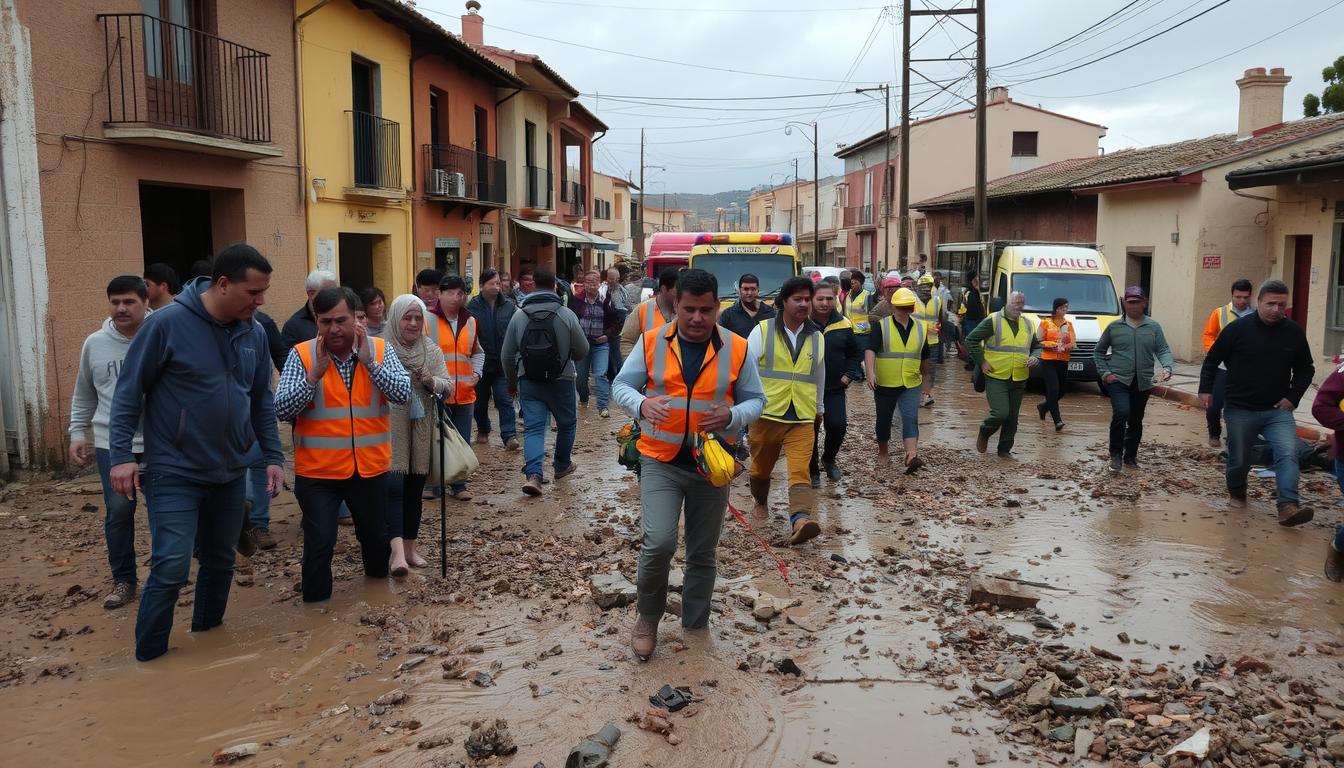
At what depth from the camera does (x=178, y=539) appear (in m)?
4.62

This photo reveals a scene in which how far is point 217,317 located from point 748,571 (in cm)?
338

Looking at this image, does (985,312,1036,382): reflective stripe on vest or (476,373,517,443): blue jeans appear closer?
(985,312,1036,382): reflective stripe on vest

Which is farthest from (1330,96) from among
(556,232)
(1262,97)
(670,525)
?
(670,525)

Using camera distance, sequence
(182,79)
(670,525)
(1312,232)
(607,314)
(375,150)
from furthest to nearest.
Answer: (375,150)
(1312,232)
(607,314)
(182,79)
(670,525)

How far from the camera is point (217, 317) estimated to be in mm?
4672

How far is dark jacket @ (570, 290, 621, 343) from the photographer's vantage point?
13.0 m

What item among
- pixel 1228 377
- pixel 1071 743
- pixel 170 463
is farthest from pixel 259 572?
pixel 1228 377

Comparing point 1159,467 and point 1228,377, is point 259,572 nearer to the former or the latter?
point 1228,377

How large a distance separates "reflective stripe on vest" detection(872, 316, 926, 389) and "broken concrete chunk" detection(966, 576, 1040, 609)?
12.2ft

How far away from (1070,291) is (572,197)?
23.4m

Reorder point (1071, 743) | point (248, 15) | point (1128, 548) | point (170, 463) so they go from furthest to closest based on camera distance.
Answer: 1. point (248, 15)
2. point (1128, 548)
3. point (170, 463)
4. point (1071, 743)

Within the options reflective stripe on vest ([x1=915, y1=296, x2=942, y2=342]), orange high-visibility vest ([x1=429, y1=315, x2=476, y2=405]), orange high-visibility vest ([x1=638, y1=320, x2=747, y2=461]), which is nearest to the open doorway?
reflective stripe on vest ([x1=915, y1=296, x2=942, y2=342])

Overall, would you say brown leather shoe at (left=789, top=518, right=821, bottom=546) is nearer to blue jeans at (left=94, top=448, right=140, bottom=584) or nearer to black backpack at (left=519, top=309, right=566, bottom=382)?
black backpack at (left=519, top=309, right=566, bottom=382)

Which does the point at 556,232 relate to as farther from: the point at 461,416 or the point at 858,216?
the point at 858,216
